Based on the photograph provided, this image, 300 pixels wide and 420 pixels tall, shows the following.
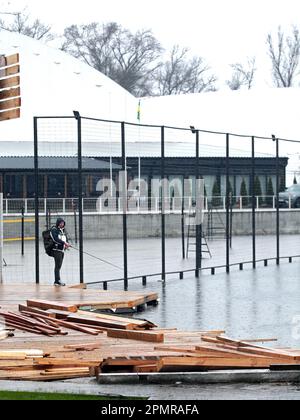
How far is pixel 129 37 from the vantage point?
392ft

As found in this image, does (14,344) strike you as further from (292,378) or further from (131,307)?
(131,307)

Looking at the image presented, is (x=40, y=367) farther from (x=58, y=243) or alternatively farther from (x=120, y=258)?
(x=120, y=258)

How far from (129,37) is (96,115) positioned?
5252cm

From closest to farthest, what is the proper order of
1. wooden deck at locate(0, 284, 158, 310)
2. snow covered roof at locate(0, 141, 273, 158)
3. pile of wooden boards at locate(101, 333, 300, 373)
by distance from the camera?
pile of wooden boards at locate(101, 333, 300, 373), wooden deck at locate(0, 284, 158, 310), snow covered roof at locate(0, 141, 273, 158)

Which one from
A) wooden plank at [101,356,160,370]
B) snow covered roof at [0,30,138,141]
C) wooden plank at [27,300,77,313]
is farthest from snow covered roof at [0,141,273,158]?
wooden plank at [101,356,160,370]

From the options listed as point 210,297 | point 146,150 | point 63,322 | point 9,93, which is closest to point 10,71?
point 9,93

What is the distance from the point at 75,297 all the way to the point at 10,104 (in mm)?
5692

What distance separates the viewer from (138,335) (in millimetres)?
16688

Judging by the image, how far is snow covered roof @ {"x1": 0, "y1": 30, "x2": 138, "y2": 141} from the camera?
6725 cm

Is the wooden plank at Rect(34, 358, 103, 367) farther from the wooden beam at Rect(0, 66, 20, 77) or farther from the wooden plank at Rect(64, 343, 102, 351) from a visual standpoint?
the wooden beam at Rect(0, 66, 20, 77)

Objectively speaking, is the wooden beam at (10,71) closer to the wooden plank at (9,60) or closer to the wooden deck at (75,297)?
the wooden plank at (9,60)

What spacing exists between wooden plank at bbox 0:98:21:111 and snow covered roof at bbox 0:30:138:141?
45.1m

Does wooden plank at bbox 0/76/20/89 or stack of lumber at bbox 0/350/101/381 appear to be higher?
wooden plank at bbox 0/76/20/89
